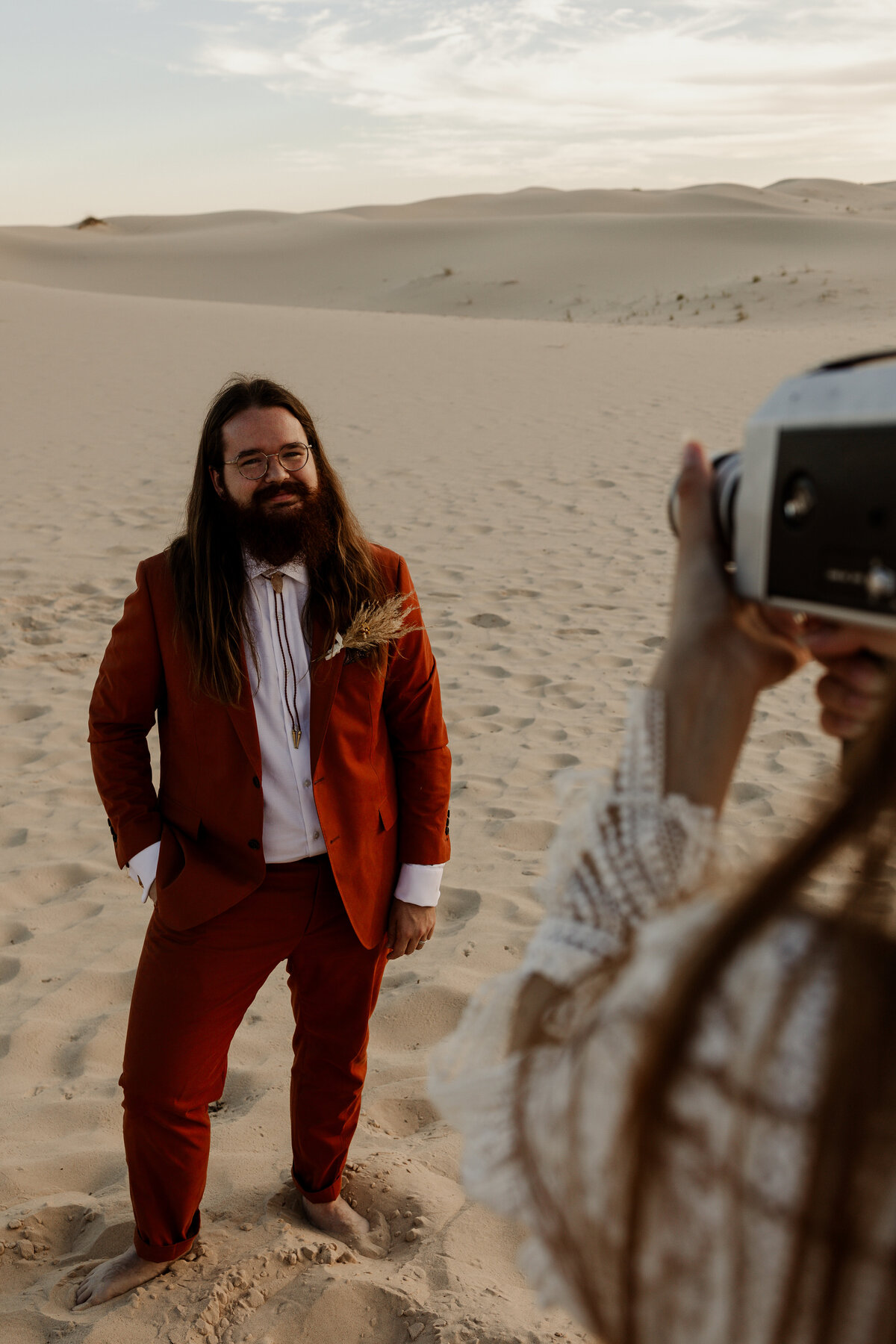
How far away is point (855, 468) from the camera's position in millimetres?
774

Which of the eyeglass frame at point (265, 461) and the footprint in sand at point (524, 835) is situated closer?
the eyeglass frame at point (265, 461)

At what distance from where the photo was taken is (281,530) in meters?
2.36

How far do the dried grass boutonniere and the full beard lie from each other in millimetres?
177

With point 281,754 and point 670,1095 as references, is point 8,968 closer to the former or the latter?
point 281,754

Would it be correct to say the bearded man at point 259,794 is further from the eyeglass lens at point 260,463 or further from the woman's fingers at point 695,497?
the woman's fingers at point 695,497

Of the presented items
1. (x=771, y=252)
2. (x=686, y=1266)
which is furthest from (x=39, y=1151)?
(x=771, y=252)

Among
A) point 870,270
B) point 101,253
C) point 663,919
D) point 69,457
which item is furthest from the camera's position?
point 101,253

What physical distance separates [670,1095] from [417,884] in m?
1.81

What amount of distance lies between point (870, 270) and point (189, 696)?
3236 cm

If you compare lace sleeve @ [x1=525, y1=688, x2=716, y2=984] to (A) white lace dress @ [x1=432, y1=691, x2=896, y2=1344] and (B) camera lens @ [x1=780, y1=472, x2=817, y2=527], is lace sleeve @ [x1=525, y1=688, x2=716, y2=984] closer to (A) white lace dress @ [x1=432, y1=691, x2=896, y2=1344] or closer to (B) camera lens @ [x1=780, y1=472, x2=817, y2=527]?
(A) white lace dress @ [x1=432, y1=691, x2=896, y2=1344]

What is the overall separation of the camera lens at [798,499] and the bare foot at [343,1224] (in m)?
2.15

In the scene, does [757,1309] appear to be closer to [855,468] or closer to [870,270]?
[855,468]

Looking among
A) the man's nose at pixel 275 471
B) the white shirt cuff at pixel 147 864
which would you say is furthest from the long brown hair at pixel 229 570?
the white shirt cuff at pixel 147 864

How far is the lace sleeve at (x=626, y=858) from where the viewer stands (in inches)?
32.8
